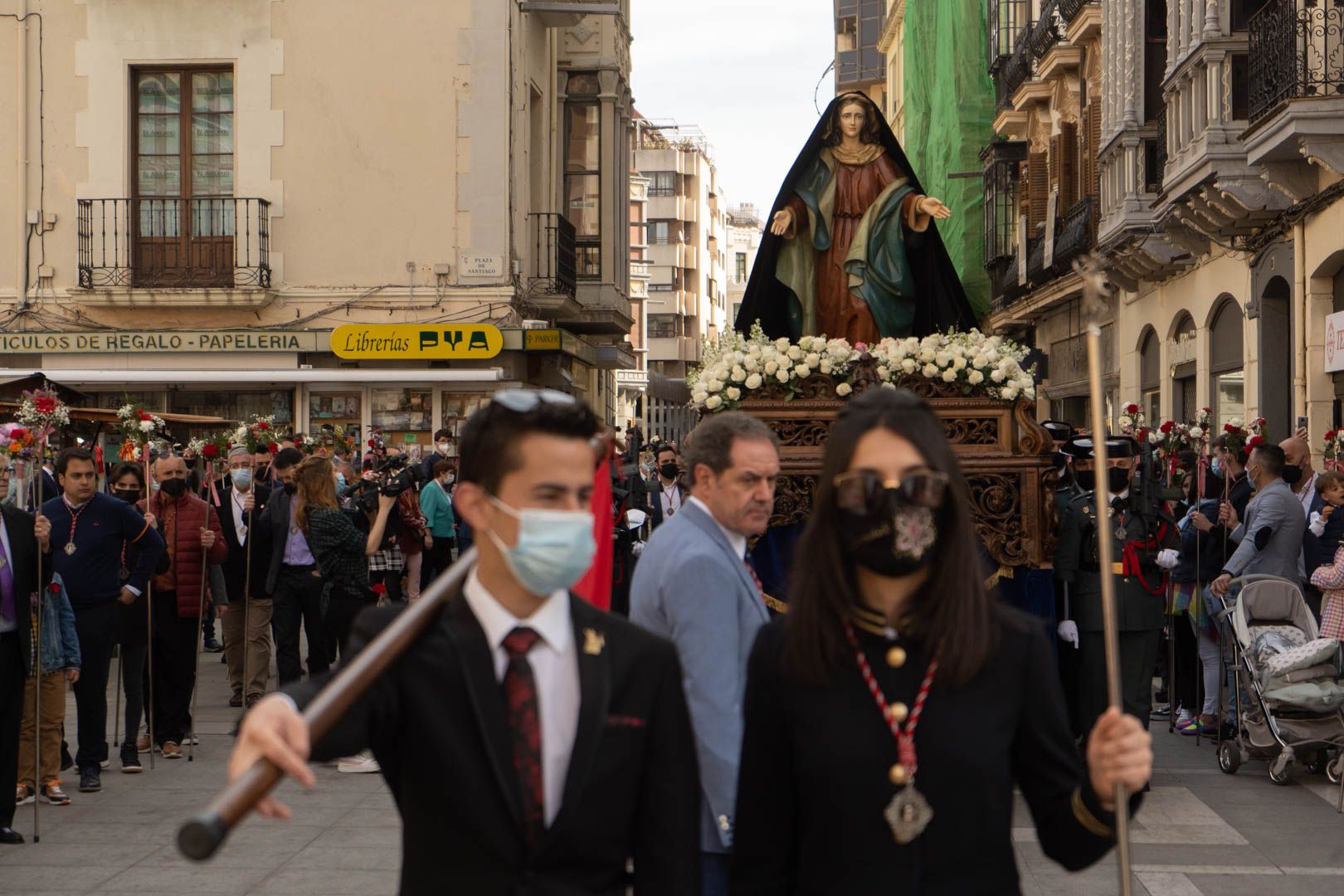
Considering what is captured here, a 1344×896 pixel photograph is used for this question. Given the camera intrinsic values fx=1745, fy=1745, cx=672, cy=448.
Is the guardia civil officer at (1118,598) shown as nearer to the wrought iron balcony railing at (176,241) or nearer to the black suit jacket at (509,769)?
the black suit jacket at (509,769)

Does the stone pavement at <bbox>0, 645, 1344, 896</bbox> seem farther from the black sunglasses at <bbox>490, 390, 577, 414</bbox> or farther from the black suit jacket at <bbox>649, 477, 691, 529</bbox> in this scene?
the black suit jacket at <bbox>649, 477, 691, 529</bbox>

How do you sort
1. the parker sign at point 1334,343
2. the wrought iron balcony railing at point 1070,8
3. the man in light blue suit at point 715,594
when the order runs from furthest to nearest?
the wrought iron balcony railing at point 1070,8
the parker sign at point 1334,343
the man in light blue suit at point 715,594

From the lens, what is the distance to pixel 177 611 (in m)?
11.5

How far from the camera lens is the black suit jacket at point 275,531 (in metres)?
12.7

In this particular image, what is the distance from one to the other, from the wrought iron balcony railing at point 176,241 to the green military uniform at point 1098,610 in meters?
18.6

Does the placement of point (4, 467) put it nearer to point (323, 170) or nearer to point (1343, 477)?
point (1343, 477)

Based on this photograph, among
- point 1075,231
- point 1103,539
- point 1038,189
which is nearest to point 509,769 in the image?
point 1103,539

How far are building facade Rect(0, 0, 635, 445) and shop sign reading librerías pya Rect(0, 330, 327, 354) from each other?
0.10 ft

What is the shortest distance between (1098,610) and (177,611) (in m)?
5.90

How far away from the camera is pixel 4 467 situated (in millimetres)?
9312

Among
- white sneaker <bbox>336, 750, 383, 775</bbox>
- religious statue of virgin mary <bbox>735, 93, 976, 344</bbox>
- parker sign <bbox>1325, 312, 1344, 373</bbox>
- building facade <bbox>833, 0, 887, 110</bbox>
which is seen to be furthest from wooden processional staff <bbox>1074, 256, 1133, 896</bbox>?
building facade <bbox>833, 0, 887, 110</bbox>

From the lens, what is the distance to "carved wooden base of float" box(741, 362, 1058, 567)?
9312mm

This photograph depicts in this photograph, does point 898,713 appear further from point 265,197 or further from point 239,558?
point 265,197

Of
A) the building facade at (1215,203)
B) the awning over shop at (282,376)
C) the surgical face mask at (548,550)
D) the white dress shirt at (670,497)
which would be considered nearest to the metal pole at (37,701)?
the surgical face mask at (548,550)
